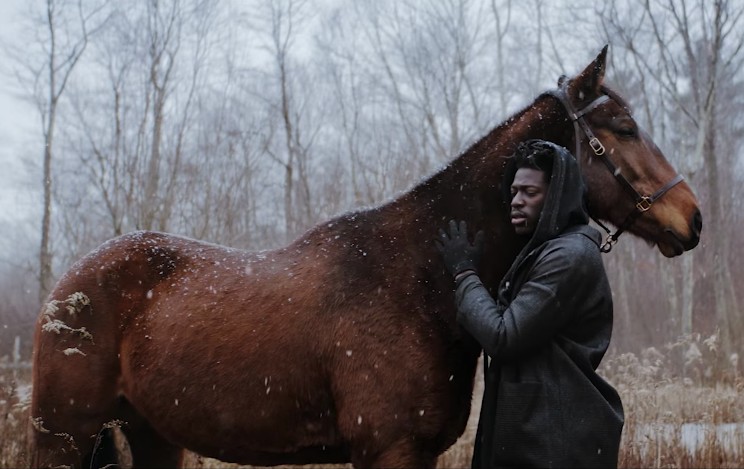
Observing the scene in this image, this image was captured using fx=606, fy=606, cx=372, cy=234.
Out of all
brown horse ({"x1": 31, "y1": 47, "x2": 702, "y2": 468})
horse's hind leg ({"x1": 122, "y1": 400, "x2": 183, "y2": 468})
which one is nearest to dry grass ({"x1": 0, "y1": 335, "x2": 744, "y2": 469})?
horse's hind leg ({"x1": 122, "y1": 400, "x2": 183, "y2": 468})

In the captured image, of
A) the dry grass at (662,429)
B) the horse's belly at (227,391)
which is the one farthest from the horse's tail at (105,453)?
the dry grass at (662,429)

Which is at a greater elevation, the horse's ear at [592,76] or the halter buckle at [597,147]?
the horse's ear at [592,76]

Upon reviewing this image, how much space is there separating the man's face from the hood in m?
0.06

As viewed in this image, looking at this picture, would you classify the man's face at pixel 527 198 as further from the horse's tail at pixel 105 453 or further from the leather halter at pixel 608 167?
the horse's tail at pixel 105 453

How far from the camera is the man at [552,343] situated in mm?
2125

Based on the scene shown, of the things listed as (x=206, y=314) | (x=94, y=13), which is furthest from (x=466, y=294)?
(x=94, y=13)

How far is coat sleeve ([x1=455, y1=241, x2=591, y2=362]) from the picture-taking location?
2.10m

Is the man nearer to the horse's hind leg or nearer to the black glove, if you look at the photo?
the black glove

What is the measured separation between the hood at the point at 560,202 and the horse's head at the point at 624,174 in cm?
30

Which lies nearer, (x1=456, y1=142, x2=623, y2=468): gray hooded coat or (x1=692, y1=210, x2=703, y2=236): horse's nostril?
(x1=456, y1=142, x2=623, y2=468): gray hooded coat

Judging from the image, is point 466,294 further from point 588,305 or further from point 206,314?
point 206,314

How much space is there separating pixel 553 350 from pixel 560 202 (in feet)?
1.84

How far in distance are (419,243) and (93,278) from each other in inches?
70.0

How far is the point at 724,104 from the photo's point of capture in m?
16.0
